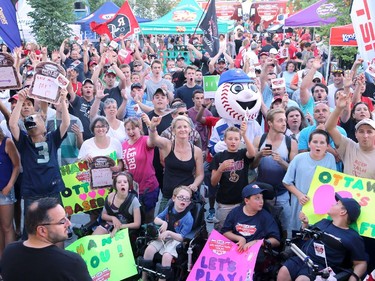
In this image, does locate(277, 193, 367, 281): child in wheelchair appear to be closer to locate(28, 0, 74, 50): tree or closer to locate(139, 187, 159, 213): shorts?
locate(139, 187, 159, 213): shorts

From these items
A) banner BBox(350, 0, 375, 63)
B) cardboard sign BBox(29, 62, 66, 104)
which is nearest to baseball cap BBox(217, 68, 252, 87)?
banner BBox(350, 0, 375, 63)

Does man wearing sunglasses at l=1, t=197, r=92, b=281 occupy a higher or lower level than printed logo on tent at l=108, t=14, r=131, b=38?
lower

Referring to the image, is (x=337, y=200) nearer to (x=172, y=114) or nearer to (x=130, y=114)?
(x=172, y=114)

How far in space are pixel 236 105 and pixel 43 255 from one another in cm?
354

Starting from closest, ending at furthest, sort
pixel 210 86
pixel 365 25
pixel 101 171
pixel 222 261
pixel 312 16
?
pixel 222 261 < pixel 365 25 < pixel 101 171 < pixel 210 86 < pixel 312 16

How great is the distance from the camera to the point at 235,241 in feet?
16.8

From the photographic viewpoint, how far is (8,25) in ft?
22.6

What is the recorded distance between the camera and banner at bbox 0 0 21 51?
6812 millimetres

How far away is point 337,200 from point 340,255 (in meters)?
0.50

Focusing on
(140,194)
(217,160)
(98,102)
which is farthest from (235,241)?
(98,102)

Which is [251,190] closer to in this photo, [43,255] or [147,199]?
[147,199]

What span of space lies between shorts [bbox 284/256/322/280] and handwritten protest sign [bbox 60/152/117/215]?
2388 mm

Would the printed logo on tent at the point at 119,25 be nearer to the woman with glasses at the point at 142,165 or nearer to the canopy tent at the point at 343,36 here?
the canopy tent at the point at 343,36

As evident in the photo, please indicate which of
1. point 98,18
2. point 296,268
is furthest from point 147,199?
point 98,18
